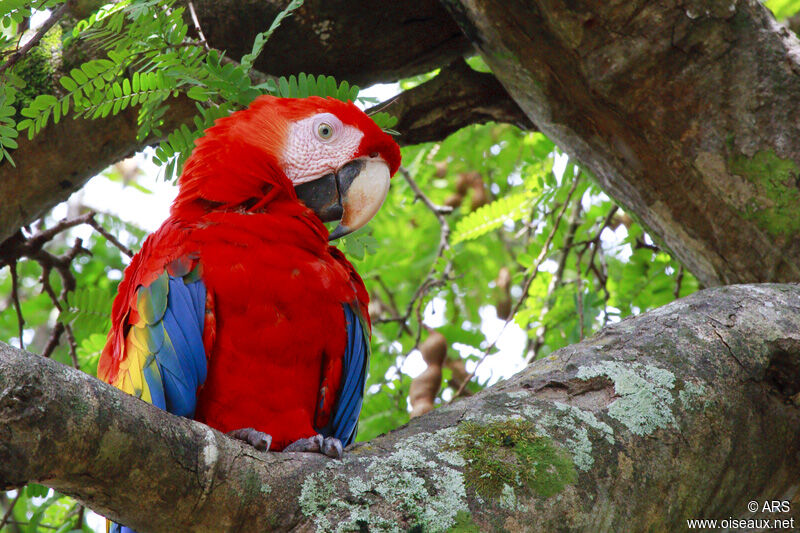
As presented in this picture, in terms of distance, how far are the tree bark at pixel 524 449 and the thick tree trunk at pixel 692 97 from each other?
368 mm

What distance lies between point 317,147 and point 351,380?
0.73 m

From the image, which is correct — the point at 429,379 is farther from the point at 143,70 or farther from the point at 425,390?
the point at 143,70

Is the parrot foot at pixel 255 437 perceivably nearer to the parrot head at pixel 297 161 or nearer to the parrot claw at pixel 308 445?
the parrot claw at pixel 308 445

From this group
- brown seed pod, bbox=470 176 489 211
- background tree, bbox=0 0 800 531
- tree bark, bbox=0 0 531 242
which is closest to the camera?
background tree, bbox=0 0 800 531

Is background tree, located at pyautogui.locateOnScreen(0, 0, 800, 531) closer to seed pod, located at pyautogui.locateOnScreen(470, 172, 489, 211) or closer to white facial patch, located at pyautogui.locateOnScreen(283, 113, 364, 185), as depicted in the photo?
white facial patch, located at pyautogui.locateOnScreen(283, 113, 364, 185)

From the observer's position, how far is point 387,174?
2.40 m

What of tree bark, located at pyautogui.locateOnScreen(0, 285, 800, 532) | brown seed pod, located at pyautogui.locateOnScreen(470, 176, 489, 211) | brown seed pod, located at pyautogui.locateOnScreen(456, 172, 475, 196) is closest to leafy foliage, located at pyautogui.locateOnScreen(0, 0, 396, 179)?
tree bark, located at pyautogui.locateOnScreen(0, 285, 800, 532)

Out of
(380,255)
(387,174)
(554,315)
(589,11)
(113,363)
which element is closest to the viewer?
(113,363)

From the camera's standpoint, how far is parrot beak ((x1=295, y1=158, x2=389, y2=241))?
232 centimetres

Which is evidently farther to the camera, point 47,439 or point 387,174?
point 387,174

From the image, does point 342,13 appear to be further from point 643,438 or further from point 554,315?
point 643,438

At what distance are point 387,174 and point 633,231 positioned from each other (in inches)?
57.7

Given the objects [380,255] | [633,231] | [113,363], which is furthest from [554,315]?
[113,363]

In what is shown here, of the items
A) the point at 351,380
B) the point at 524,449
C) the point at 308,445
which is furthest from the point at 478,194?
the point at 524,449
